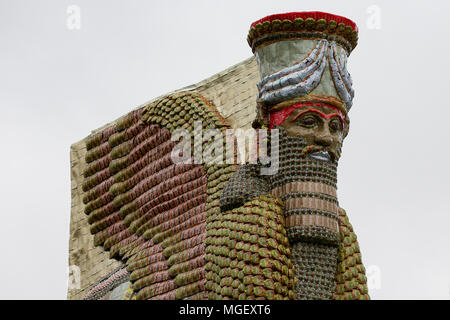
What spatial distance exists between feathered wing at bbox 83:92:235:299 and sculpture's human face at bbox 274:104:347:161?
89 centimetres

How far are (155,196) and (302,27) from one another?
Result: 2.52 m

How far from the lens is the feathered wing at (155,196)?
11.7 metres

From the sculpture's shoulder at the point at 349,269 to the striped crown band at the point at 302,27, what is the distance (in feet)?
5.50

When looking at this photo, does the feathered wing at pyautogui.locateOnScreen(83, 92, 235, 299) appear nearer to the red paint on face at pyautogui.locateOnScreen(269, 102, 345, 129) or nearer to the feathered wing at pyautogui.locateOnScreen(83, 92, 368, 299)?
the feathered wing at pyautogui.locateOnScreen(83, 92, 368, 299)

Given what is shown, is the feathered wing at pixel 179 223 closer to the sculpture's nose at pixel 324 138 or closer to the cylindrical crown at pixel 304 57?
the sculpture's nose at pixel 324 138

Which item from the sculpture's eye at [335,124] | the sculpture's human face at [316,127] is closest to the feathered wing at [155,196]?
the sculpture's human face at [316,127]

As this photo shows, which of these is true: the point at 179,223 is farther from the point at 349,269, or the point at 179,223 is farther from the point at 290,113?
the point at 349,269

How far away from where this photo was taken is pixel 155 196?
41.0 ft

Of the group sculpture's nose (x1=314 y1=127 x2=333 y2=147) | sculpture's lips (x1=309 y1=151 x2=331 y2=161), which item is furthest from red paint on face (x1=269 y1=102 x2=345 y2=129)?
sculpture's lips (x1=309 y1=151 x2=331 y2=161)

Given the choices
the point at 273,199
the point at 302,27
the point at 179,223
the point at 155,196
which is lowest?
the point at 273,199

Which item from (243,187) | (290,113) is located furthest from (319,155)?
(243,187)
